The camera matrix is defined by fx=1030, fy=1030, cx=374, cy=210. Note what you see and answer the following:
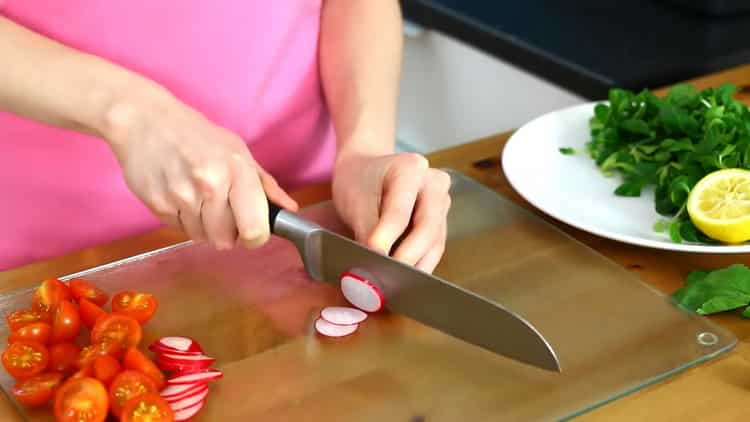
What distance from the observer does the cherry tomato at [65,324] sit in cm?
82

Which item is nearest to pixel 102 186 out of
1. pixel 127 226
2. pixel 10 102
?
pixel 127 226

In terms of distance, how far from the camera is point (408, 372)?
82 cm

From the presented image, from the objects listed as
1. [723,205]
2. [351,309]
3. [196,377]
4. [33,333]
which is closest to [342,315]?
[351,309]

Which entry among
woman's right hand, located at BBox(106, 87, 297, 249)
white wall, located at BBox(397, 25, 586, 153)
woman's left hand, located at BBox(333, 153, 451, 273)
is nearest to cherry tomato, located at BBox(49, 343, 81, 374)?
woman's right hand, located at BBox(106, 87, 297, 249)

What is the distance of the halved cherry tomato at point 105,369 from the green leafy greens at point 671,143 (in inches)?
20.5

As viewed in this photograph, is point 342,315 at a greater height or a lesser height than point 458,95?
greater

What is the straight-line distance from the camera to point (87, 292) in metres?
0.88

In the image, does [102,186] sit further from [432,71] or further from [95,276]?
[432,71]

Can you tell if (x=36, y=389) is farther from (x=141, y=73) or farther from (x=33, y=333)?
(x=141, y=73)

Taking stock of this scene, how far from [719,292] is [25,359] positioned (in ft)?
1.89

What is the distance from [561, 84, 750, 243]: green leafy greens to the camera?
3.34 ft

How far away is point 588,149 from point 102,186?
53 cm

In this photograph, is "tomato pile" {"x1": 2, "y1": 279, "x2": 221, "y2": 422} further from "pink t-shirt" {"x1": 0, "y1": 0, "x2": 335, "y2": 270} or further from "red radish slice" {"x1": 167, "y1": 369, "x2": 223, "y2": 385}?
"pink t-shirt" {"x1": 0, "y1": 0, "x2": 335, "y2": 270}

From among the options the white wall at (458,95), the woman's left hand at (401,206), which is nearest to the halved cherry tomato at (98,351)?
the woman's left hand at (401,206)
